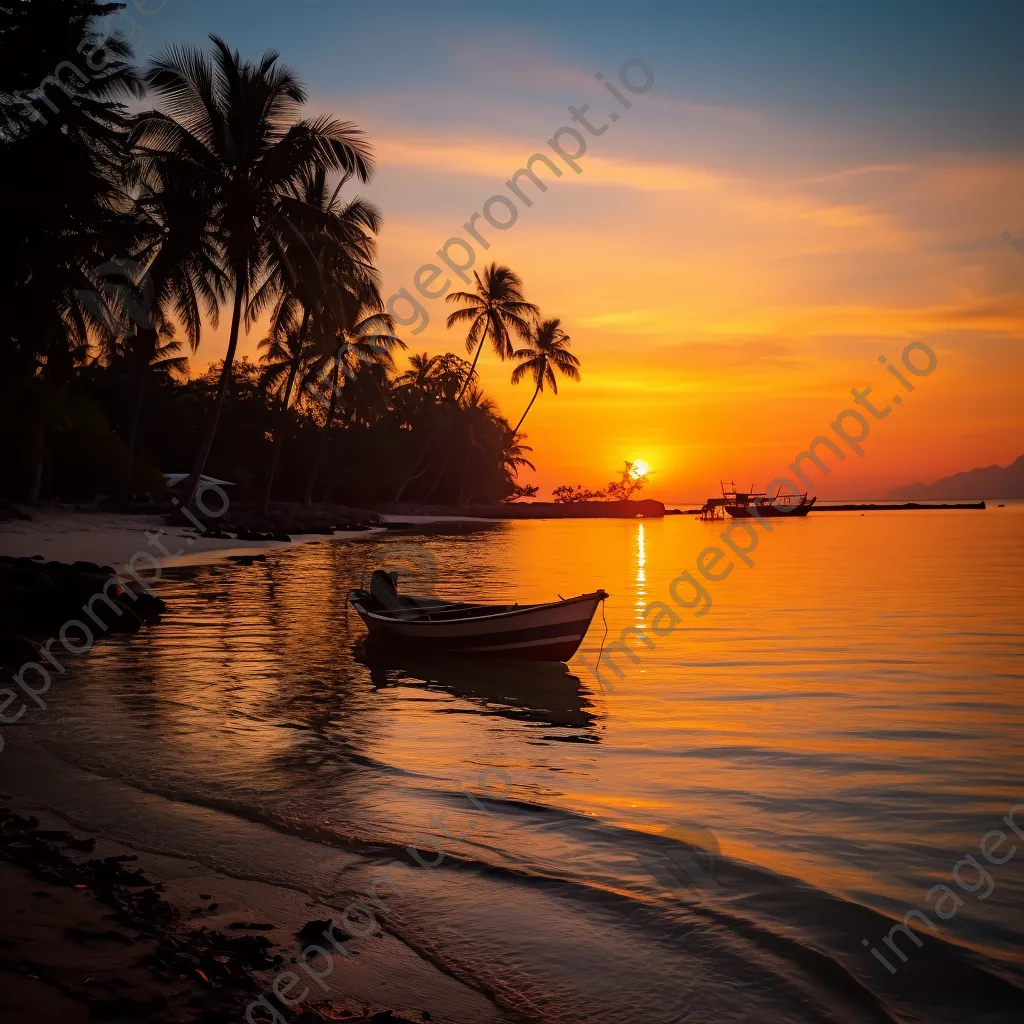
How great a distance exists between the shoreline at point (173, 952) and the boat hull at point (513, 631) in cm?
809

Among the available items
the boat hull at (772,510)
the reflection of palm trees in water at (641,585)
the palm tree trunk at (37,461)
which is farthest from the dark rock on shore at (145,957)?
the boat hull at (772,510)

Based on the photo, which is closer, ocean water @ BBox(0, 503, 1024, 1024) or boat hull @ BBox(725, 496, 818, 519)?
ocean water @ BBox(0, 503, 1024, 1024)

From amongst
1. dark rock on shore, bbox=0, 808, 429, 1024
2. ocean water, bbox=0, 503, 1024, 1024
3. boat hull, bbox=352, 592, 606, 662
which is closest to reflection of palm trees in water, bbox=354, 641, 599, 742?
ocean water, bbox=0, 503, 1024, 1024

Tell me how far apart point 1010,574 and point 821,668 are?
63.1ft

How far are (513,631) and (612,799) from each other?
6.05 m

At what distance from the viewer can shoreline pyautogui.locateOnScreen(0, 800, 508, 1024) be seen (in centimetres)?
362

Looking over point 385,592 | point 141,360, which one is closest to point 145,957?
point 385,592

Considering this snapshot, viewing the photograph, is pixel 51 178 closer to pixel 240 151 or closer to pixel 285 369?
pixel 240 151

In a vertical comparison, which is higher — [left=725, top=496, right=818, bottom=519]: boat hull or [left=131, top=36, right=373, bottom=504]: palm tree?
[left=131, top=36, right=373, bottom=504]: palm tree

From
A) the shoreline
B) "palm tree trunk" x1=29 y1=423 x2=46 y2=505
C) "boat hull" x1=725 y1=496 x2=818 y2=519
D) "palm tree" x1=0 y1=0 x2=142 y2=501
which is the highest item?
"palm tree" x1=0 y1=0 x2=142 y2=501

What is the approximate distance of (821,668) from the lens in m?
14.2

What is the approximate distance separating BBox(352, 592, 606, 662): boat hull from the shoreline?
26.5 ft

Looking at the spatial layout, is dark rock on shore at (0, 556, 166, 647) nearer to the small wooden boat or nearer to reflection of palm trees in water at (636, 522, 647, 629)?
the small wooden boat

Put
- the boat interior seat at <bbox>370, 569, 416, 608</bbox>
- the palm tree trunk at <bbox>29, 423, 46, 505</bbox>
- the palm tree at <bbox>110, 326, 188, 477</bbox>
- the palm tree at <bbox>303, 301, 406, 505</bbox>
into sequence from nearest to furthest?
1. the boat interior seat at <bbox>370, 569, 416, 608</bbox>
2. the palm tree trunk at <bbox>29, 423, 46, 505</bbox>
3. the palm tree at <bbox>110, 326, 188, 477</bbox>
4. the palm tree at <bbox>303, 301, 406, 505</bbox>
